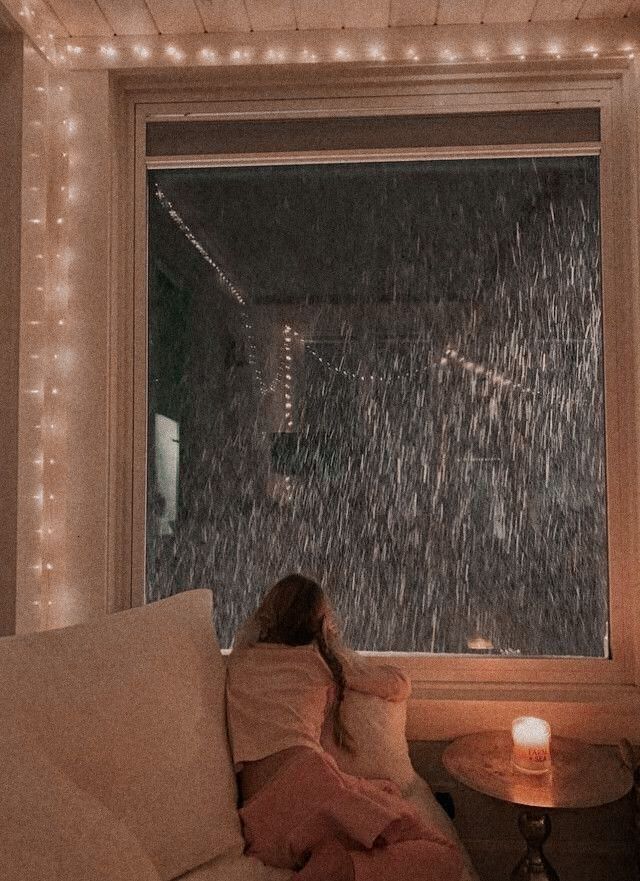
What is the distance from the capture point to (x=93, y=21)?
6.94 ft

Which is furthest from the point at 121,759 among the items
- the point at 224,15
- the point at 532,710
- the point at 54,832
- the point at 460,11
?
the point at 460,11

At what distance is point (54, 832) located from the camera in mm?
1095

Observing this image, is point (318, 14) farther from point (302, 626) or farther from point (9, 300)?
point (302, 626)

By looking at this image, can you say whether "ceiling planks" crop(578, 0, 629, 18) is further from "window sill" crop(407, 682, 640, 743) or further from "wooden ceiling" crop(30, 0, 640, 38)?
"window sill" crop(407, 682, 640, 743)

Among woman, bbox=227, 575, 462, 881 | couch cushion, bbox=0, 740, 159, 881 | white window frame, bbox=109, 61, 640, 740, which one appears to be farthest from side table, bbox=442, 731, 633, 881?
Answer: couch cushion, bbox=0, 740, 159, 881

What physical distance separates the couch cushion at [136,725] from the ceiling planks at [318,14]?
175 cm

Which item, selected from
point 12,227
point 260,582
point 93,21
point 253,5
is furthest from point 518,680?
point 93,21

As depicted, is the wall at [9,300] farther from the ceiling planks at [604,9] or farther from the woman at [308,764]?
the ceiling planks at [604,9]

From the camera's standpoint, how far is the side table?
1643mm

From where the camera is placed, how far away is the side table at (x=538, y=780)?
1643 mm

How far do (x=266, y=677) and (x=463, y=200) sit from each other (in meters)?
1.56

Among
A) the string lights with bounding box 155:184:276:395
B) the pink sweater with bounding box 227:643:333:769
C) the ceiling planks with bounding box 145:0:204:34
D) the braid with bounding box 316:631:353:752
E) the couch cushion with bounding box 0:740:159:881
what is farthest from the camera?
the string lights with bounding box 155:184:276:395

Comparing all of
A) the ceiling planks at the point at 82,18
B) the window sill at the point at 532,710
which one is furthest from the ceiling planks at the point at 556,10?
the window sill at the point at 532,710

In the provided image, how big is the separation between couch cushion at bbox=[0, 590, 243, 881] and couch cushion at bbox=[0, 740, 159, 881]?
5 centimetres
